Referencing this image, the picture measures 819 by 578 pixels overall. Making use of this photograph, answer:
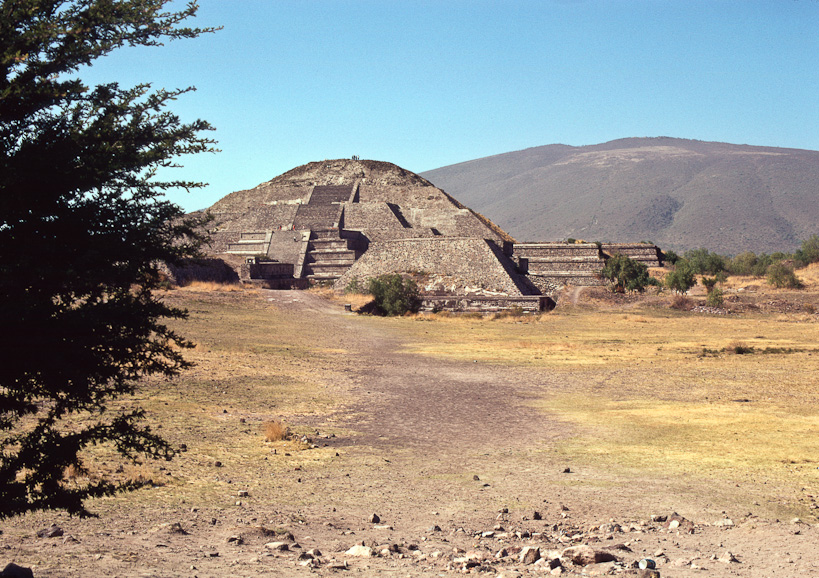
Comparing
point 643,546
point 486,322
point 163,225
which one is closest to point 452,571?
point 643,546

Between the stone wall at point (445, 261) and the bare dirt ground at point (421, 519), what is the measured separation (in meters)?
29.5

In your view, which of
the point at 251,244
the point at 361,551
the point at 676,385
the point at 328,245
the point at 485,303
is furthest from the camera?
the point at 251,244

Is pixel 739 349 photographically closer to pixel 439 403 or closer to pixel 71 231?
pixel 439 403

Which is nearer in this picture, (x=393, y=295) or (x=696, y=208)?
(x=393, y=295)

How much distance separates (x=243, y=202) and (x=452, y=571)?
65.7m

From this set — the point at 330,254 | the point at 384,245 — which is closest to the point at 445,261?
the point at 384,245

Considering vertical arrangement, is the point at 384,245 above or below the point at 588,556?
above

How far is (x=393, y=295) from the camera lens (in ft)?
119

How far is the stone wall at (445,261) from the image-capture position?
4122cm

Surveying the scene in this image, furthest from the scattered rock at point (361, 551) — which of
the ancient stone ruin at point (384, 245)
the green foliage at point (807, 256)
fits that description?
the green foliage at point (807, 256)

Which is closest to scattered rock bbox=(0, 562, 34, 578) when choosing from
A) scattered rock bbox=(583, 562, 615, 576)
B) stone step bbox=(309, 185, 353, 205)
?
scattered rock bbox=(583, 562, 615, 576)

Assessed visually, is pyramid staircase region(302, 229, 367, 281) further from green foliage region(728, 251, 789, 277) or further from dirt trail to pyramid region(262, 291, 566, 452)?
green foliage region(728, 251, 789, 277)

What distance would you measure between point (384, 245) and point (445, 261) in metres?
4.89

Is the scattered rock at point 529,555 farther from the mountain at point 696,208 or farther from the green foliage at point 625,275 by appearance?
the mountain at point 696,208
